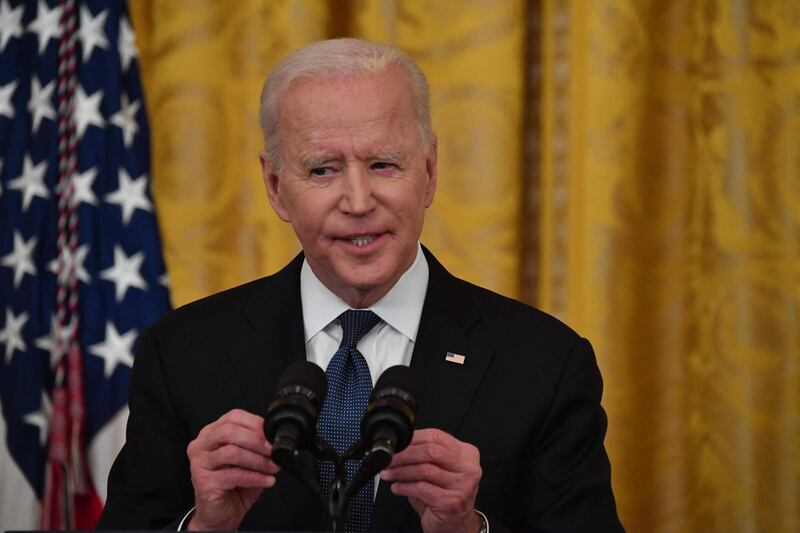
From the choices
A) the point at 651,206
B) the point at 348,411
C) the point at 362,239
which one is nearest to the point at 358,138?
the point at 362,239

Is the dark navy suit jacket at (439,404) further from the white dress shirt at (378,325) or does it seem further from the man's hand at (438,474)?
→ the man's hand at (438,474)

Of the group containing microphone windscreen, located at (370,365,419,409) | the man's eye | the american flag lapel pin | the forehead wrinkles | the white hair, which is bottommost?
microphone windscreen, located at (370,365,419,409)

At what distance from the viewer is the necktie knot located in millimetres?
2152

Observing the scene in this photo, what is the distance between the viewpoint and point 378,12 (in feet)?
10.7

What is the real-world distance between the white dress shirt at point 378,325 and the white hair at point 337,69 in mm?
305

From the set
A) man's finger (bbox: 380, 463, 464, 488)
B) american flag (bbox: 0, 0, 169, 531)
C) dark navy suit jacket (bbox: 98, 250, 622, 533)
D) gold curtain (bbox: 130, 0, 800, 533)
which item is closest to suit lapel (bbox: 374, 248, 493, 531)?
dark navy suit jacket (bbox: 98, 250, 622, 533)

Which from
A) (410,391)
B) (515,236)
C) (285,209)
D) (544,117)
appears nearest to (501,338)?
(285,209)

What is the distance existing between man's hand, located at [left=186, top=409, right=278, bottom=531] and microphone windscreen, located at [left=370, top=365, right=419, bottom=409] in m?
0.25

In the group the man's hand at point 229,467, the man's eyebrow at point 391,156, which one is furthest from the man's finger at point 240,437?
the man's eyebrow at point 391,156

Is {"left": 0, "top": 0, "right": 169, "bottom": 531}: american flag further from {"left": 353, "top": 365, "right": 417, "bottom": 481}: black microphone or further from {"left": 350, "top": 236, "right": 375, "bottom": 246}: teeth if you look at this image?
{"left": 353, "top": 365, "right": 417, "bottom": 481}: black microphone

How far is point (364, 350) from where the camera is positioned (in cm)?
217

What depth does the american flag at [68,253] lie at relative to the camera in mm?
3127

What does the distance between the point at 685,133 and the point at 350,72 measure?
4.92ft

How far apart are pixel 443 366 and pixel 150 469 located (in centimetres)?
64
